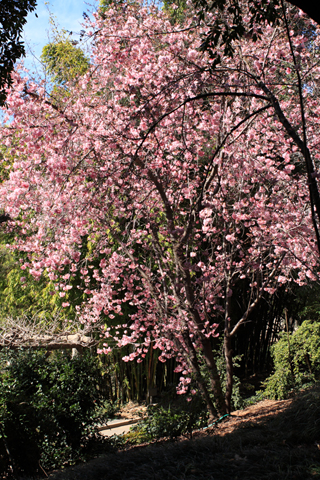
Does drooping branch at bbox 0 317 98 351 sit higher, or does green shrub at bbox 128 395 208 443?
drooping branch at bbox 0 317 98 351

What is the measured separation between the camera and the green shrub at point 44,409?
4.07 metres

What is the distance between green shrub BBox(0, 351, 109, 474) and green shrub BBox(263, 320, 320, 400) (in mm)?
2874

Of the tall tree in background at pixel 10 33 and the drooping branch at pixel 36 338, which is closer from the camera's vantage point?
the tall tree in background at pixel 10 33

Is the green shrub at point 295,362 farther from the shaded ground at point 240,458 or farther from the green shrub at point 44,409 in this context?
the green shrub at point 44,409

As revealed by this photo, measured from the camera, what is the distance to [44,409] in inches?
166

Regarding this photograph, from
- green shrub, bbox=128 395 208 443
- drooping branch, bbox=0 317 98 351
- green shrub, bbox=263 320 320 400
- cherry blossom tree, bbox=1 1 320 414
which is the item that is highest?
cherry blossom tree, bbox=1 1 320 414

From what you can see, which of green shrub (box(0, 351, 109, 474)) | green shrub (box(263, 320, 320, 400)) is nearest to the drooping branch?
green shrub (box(0, 351, 109, 474))

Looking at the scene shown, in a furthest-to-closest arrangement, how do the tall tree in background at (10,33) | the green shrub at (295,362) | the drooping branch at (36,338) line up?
1. the green shrub at (295,362)
2. the drooping branch at (36,338)
3. the tall tree in background at (10,33)

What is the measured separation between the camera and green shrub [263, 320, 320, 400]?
615cm

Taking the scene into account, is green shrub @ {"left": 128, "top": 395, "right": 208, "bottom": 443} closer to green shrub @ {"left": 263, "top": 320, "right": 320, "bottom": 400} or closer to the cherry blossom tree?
the cherry blossom tree

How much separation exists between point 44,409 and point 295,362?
3.89m

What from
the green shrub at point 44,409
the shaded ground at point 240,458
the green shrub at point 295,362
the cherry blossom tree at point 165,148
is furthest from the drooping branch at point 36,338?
the green shrub at point 295,362

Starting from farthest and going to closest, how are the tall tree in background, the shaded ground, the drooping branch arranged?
the drooping branch, the tall tree in background, the shaded ground

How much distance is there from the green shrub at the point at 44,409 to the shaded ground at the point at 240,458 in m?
0.95
